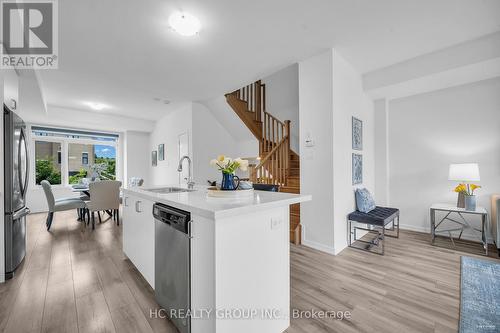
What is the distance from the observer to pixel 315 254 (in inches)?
111

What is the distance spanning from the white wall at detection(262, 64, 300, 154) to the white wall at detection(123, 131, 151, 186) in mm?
4642

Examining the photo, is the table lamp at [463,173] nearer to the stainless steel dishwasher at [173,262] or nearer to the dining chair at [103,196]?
the stainless steel dishwasher at [173,262]

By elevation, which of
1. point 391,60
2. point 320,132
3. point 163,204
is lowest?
point 163,204

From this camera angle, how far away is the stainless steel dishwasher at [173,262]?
4.33ft

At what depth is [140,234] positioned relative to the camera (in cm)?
210

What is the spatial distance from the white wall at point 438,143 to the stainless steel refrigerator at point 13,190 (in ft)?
18.0

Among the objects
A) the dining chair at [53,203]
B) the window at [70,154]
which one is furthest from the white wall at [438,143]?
the window at [70,154]

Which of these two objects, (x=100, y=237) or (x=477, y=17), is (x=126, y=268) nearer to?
(x=100, y=237)

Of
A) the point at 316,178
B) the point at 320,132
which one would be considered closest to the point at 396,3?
the point at 320,132

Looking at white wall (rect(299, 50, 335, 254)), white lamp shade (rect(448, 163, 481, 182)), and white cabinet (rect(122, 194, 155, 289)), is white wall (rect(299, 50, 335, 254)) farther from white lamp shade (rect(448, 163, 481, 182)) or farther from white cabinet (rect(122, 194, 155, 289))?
white cabinet (rect(122, 194, 155, 289))

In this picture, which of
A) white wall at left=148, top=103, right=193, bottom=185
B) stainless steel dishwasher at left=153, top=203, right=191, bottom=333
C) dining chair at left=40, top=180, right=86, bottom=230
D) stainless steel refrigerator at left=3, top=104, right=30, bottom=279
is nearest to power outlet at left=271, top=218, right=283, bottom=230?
stainless steel dishwasher at left=153, top=203, right=191, bottom=333

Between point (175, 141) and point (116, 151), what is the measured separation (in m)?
Result: 2.87

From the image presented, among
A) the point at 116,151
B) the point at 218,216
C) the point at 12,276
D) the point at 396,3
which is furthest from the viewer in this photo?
the point at 116,151

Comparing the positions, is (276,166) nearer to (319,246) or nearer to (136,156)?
(319,246)
